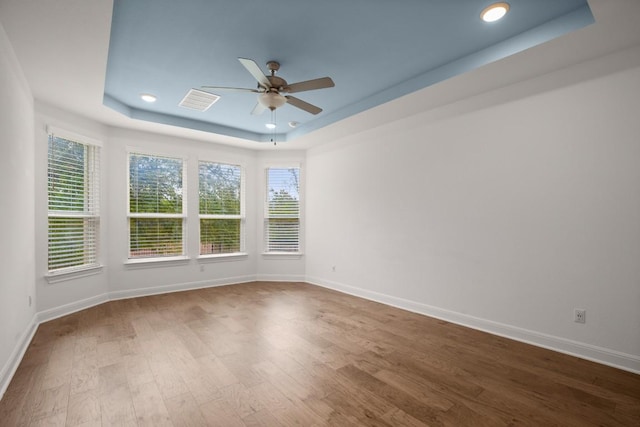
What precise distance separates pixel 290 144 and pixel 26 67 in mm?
3650

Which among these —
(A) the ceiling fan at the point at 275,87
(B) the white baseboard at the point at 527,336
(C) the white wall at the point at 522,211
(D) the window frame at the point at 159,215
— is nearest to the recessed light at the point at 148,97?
(D) the window frame at the point at 159,215

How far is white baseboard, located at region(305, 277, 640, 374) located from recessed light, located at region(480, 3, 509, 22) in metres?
2.95

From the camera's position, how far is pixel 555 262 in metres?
3.02

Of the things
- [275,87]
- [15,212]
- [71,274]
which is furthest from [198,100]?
[71,274]

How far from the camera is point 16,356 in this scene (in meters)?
2.68

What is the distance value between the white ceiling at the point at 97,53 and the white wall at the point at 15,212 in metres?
0.18

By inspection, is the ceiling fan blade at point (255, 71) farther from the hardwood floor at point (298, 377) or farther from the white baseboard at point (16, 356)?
the white baseboard at point (16, 356)

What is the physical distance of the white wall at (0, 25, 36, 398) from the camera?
2416 mm

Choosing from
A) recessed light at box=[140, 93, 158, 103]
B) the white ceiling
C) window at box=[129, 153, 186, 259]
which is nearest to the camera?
the white ceiling

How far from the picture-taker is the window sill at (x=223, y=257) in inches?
221

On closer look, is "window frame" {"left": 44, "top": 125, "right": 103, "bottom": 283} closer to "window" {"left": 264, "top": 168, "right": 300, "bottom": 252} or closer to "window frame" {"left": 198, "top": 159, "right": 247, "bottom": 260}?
"window frame" {"left": 198, "top": 159, "right": 247, "bottom": 260}

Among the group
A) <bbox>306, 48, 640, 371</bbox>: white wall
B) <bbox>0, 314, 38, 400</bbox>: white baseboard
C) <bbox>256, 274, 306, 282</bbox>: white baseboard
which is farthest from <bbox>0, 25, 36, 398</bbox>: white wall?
<bbox>306, 48, 640, 371</bbox>: white wall

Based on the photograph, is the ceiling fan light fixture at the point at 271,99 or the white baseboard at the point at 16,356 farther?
the ceiling fan light fixture at the point at 271,99

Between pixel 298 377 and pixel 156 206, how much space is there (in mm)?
3987
